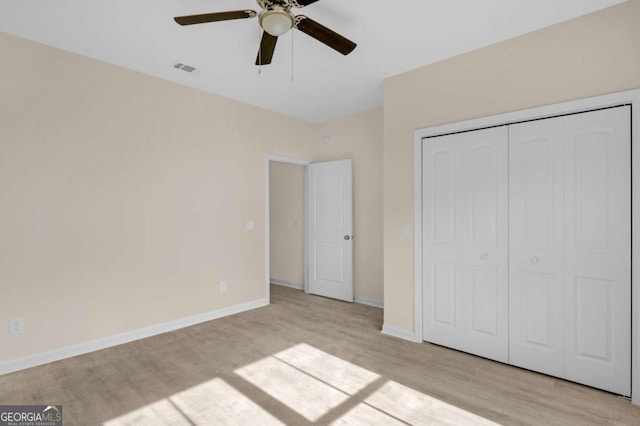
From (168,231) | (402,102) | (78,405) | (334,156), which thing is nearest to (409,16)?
(402,102)

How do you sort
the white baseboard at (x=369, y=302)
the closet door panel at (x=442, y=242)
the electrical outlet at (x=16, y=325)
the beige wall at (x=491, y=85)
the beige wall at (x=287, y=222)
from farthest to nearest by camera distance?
the beige wall at (x=287, y=222)
the white baseboard at (x=369, y=302)
the closet door panel at (x=442, y=242)
the electrical outlet at (x=16, y=325)
the beige wall at (x=491, y=85)

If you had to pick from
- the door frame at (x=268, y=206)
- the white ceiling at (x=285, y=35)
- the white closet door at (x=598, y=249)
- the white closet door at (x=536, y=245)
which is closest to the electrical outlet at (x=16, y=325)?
the white ceiling at (x=285, y=35)

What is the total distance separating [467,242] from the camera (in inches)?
119

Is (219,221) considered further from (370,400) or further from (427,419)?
(427,419)

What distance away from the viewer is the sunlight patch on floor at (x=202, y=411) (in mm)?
2061

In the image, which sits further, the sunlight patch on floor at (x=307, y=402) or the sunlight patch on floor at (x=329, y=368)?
the sunlight patch on floor at (x=329, y=368)

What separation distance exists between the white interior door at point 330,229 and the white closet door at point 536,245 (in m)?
2.40

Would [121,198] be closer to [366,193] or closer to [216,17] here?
[216,17]

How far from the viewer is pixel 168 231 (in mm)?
3664

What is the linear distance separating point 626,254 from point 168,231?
4.06 meters

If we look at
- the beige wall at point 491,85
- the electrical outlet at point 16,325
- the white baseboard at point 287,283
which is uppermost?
the beige wall at point 491,85

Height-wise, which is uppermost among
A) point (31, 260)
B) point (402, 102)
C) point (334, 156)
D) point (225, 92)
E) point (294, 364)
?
point (225, 92)
